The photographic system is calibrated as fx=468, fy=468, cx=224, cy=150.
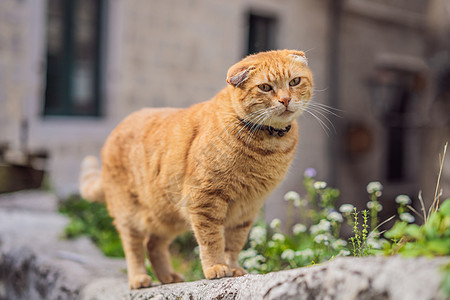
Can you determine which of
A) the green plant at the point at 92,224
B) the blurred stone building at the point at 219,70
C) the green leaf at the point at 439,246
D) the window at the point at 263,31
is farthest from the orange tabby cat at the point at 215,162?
the window at the point at 263,31

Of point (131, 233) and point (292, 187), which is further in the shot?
point (292, 187)

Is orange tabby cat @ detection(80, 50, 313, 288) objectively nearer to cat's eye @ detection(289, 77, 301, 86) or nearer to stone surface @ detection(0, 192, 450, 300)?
cat's eye @ detection(289, 77, 301, 86)

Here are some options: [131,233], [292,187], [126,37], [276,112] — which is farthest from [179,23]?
[276,112]

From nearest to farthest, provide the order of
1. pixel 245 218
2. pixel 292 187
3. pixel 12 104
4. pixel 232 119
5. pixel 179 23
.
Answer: pixel 232 119 < pixel 245 218 < pixel 12 104 < pixel 179 23 < pixel 292 187

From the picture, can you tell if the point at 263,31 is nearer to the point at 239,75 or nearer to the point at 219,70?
the point at 219,70

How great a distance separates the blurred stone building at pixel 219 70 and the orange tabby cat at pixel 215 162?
6.76 feet

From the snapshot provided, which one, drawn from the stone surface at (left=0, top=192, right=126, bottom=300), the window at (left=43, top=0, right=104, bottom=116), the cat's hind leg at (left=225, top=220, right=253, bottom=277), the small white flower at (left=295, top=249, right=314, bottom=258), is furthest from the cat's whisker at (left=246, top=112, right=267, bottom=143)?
the window at (left=43, top=0, right=104, bottom=116)

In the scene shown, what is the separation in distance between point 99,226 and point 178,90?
123 inches

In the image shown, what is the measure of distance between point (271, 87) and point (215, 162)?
41 centimetres

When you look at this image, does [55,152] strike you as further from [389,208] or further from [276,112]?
[389,208]

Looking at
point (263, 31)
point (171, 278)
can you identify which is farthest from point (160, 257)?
point (263, 31)

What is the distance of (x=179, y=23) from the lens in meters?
6.93

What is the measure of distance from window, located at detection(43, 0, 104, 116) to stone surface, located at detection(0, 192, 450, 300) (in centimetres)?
155

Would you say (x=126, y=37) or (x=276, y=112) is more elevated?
(x=126, y=37)
